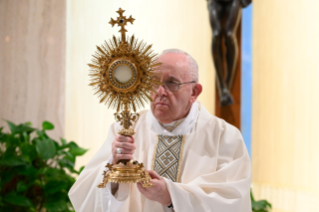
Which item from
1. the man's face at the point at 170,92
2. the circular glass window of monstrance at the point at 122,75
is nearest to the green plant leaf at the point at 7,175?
the man's face at the point at 170,92

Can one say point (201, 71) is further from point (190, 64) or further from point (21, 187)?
point (190, 64)

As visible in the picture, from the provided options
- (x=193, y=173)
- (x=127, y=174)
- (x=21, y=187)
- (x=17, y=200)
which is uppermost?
(x=127, y=174)

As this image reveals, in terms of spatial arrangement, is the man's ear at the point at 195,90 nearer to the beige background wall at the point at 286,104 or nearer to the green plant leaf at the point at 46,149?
the green plant leaf at the point at 46,149

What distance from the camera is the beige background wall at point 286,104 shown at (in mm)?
4602

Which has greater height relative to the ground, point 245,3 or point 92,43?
point 245,3

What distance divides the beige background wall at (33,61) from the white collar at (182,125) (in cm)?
216

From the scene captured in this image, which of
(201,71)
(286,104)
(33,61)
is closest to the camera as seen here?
(33,61)

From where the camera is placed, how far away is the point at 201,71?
5.84 metres

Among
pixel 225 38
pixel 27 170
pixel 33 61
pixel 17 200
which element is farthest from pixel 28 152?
pixel 225 38

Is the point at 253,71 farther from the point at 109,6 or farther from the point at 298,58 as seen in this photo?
the point at 109,6

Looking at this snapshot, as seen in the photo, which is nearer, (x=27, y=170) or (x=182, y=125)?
(x=182, y=125)

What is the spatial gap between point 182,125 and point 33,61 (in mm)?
2482

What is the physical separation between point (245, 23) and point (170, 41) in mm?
1082

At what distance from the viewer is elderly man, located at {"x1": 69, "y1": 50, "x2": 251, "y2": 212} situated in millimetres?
2271
